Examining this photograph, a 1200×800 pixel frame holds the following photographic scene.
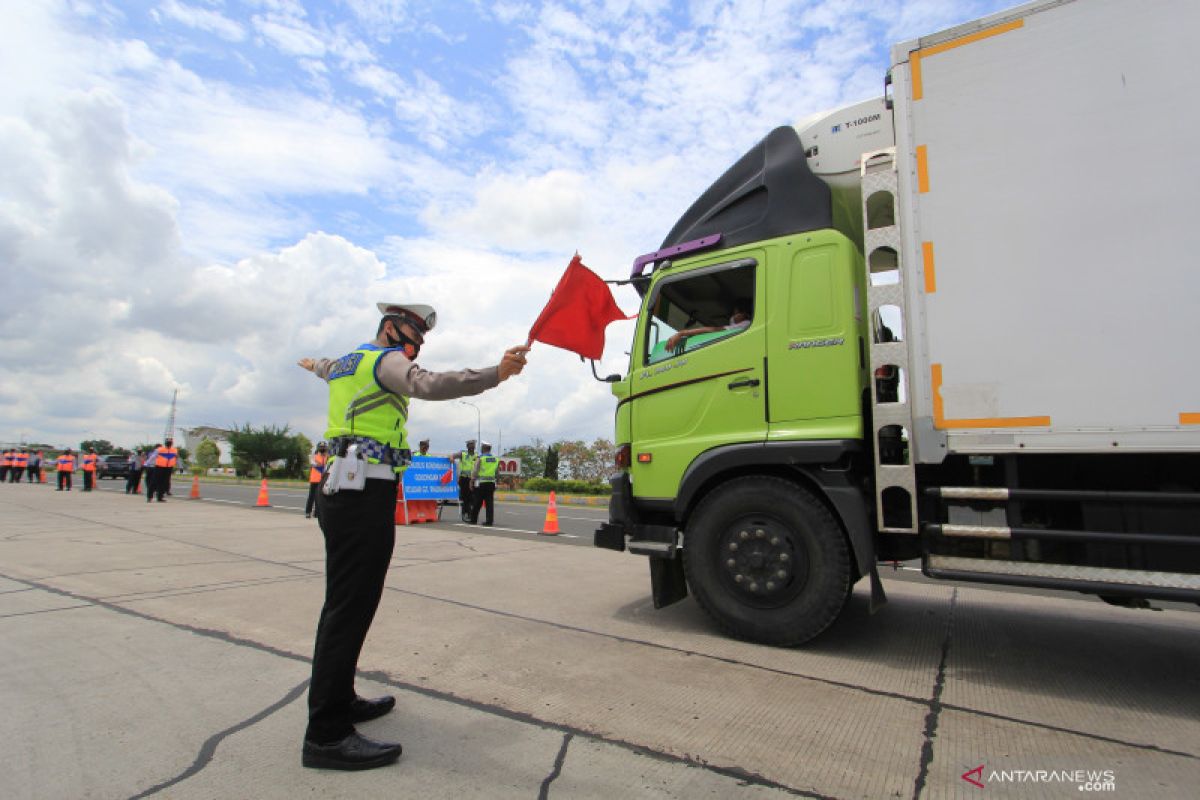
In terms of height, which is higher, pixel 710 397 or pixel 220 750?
pixel 710 397

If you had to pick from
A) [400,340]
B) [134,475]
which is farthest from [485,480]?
[134,475]

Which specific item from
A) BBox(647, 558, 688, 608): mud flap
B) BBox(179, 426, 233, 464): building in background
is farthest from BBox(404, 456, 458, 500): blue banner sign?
BBox(179, 426, 233, 464): building in background

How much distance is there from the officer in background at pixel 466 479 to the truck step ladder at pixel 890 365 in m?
9.40

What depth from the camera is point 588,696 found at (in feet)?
9.91

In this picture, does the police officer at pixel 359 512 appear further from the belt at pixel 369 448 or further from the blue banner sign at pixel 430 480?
the blue banner sign at pixel 430 480

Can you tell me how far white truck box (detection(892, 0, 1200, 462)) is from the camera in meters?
2.92

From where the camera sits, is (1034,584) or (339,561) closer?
(339,561)

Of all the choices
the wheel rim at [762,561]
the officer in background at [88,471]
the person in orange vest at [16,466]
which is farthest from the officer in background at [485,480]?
the person in orange vest at [16,466]

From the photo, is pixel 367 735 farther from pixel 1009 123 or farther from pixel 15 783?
pixel 1009 123

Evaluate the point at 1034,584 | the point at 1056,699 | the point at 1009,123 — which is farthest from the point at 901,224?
the point at 1056,699

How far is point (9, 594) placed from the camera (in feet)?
15.6

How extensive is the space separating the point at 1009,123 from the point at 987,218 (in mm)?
515

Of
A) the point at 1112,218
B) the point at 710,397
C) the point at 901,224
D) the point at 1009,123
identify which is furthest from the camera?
the point at 710,397

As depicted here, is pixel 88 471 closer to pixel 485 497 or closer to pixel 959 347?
pixel 485 497
